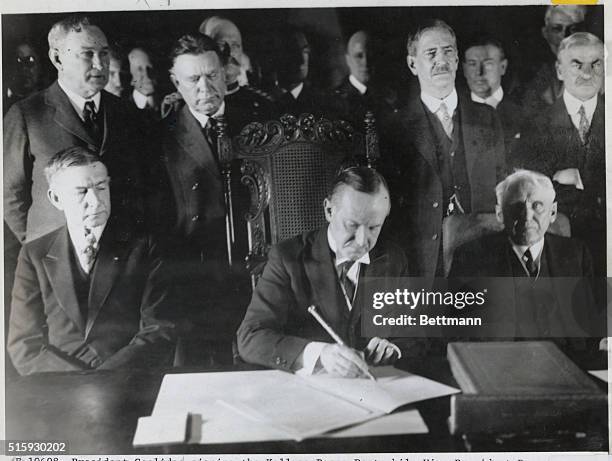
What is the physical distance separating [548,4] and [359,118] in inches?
26.1

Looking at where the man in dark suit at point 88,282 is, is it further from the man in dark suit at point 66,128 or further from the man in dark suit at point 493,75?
→ the man in dark suit at point 493,75

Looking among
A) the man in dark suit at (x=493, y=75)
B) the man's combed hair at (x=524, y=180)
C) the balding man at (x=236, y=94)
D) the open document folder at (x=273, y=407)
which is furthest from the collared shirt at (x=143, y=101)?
the man's combed hair at (x=524, y=180)

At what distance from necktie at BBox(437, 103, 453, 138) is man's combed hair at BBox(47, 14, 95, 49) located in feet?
3.47

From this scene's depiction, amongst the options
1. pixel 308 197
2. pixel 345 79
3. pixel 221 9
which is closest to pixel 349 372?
pixel 308 197

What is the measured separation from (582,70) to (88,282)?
62.3 inches

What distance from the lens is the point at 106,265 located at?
1.87m

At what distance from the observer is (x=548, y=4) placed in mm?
1904

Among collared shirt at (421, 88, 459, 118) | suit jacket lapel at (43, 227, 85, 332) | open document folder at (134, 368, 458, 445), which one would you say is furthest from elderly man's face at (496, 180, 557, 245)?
suit jacket lapel at (43, 227, 85, 332)

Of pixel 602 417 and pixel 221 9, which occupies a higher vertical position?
pixel 221 9

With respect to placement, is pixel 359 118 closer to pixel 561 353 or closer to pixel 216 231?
pixel 216 231

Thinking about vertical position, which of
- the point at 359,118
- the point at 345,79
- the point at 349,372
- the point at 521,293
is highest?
the point at 345,79

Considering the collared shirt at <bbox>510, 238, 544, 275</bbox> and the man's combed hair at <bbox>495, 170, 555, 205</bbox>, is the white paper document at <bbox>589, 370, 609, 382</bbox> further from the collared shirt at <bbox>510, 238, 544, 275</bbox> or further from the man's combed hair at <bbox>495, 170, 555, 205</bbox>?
the man's combed hair at <bbox>495, 170, 555, 205</bbox>

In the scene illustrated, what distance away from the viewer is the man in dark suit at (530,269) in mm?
1870

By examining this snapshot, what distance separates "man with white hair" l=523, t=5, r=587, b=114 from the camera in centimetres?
189
